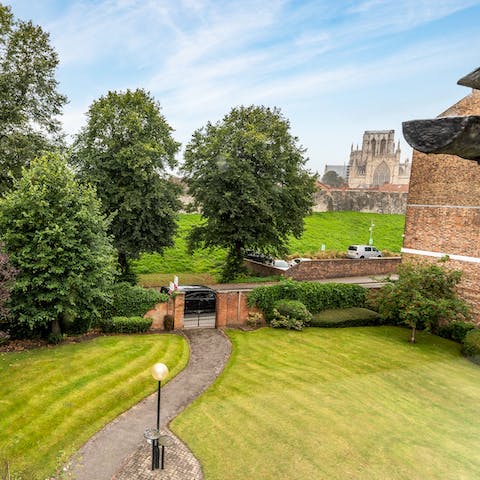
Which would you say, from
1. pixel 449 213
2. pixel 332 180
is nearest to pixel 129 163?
pixel 449 213

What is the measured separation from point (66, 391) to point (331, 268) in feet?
77.3

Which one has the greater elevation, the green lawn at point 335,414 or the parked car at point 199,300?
the parked car at point 199,300

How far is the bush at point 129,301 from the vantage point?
2033cm

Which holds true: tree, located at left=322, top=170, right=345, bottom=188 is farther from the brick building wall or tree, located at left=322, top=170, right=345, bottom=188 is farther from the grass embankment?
the brick building wall

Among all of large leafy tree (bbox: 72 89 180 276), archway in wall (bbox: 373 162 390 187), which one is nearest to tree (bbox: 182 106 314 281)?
large leafy tree (bbox: 72 89 180 276)

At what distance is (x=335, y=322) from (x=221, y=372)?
9.41m

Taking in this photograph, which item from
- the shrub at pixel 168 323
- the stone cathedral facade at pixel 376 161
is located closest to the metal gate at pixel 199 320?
the shrub at pixel 168 323

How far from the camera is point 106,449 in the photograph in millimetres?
11039

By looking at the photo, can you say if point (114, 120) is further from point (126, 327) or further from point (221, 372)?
point (221, 372)

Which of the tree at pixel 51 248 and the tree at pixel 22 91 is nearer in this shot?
the tree at pixel 51 248

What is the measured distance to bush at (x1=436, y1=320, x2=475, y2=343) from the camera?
21938 mm

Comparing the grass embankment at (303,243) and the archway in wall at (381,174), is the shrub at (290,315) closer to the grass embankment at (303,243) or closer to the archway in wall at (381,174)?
the grass embankment at (303,243)

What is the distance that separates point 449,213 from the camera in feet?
76.5

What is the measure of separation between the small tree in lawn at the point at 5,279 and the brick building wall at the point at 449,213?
70.8 feet
